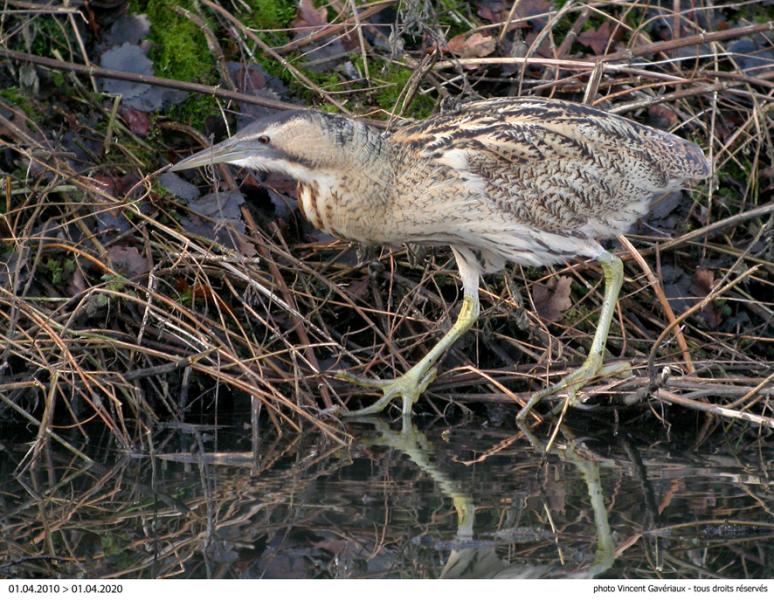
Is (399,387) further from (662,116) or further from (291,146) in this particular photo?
(662,116)

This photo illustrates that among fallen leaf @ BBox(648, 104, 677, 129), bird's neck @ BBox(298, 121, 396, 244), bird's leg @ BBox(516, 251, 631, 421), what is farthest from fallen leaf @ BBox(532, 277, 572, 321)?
fallen leaf @ BBox(648, 104, 677, 129)

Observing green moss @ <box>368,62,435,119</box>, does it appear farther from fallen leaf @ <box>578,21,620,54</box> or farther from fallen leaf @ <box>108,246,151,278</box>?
fallen leaf @ <box>108,246,151,278</box>

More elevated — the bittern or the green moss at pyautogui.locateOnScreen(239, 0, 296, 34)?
the green moss at pyautogui.locateOnScreen(239, 0, 296, 34)

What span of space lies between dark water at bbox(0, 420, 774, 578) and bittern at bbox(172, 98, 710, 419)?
48cm

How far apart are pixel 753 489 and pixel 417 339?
1.66m

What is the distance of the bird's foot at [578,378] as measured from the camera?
4715 millimetres

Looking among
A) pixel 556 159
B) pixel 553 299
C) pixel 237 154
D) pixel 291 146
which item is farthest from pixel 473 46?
pixel 237 154

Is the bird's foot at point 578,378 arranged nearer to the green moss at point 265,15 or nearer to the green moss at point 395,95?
the green moss at point 395,95

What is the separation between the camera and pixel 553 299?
17.2 feet

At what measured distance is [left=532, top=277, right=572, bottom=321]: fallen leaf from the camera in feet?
17.1

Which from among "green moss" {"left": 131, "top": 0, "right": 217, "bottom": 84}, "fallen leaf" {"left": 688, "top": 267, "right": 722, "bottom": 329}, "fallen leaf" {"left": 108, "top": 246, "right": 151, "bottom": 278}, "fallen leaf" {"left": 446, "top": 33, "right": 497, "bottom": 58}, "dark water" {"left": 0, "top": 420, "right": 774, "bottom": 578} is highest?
"green moss" {"left": 131, "top": 0, "right": 217, "bottom": 84}

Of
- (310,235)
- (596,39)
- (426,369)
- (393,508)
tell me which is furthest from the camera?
(596,39)

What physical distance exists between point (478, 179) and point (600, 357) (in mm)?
853

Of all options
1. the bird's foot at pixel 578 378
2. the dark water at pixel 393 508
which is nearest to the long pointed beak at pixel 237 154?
the dark water at pixel 393 508
